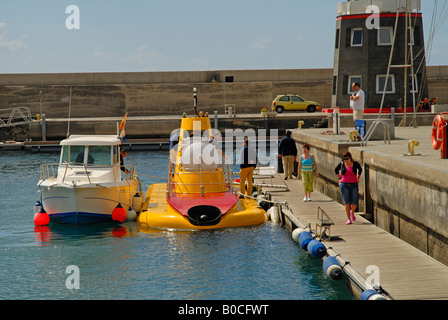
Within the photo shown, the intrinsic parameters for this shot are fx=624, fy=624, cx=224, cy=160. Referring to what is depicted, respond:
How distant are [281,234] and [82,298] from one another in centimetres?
668

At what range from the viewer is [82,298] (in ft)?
41.8

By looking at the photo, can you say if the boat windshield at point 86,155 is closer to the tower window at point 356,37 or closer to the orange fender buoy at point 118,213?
the orange fender buoy at point 118,213

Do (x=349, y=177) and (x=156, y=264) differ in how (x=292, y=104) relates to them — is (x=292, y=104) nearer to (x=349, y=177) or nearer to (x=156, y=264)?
(x=349, y=177)

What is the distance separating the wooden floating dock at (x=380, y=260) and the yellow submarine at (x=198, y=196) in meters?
1.76

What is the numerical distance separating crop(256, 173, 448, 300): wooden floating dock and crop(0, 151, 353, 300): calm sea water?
628 mm

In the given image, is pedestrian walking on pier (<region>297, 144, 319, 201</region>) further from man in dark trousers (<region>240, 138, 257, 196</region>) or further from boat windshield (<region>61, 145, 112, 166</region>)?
boat windshield (<region>61, 145, 112, 166</region>)

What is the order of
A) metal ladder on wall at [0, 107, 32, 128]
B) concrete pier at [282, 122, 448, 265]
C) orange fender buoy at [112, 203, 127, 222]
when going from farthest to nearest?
metal ladder on wall at [0, 107, 32, 128]
orange fender buoy at [112, 203, 127, 222]
concrete pier at [282, 122, 448, 265]

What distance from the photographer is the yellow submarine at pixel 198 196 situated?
1773 cm

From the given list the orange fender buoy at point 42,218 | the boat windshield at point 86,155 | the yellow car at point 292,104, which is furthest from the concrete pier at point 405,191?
the yellow car at point 292,104

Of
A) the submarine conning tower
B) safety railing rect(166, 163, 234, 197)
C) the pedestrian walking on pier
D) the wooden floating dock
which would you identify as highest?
the submarine conning tower

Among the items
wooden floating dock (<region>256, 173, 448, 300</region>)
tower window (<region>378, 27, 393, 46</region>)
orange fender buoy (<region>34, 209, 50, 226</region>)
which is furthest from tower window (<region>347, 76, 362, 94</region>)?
orange fender buoy (<region>34, 209, 50, 226</region>)

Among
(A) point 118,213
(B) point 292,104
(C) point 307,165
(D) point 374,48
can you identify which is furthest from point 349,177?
(B) point 292,104

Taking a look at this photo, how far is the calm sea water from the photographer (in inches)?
514
